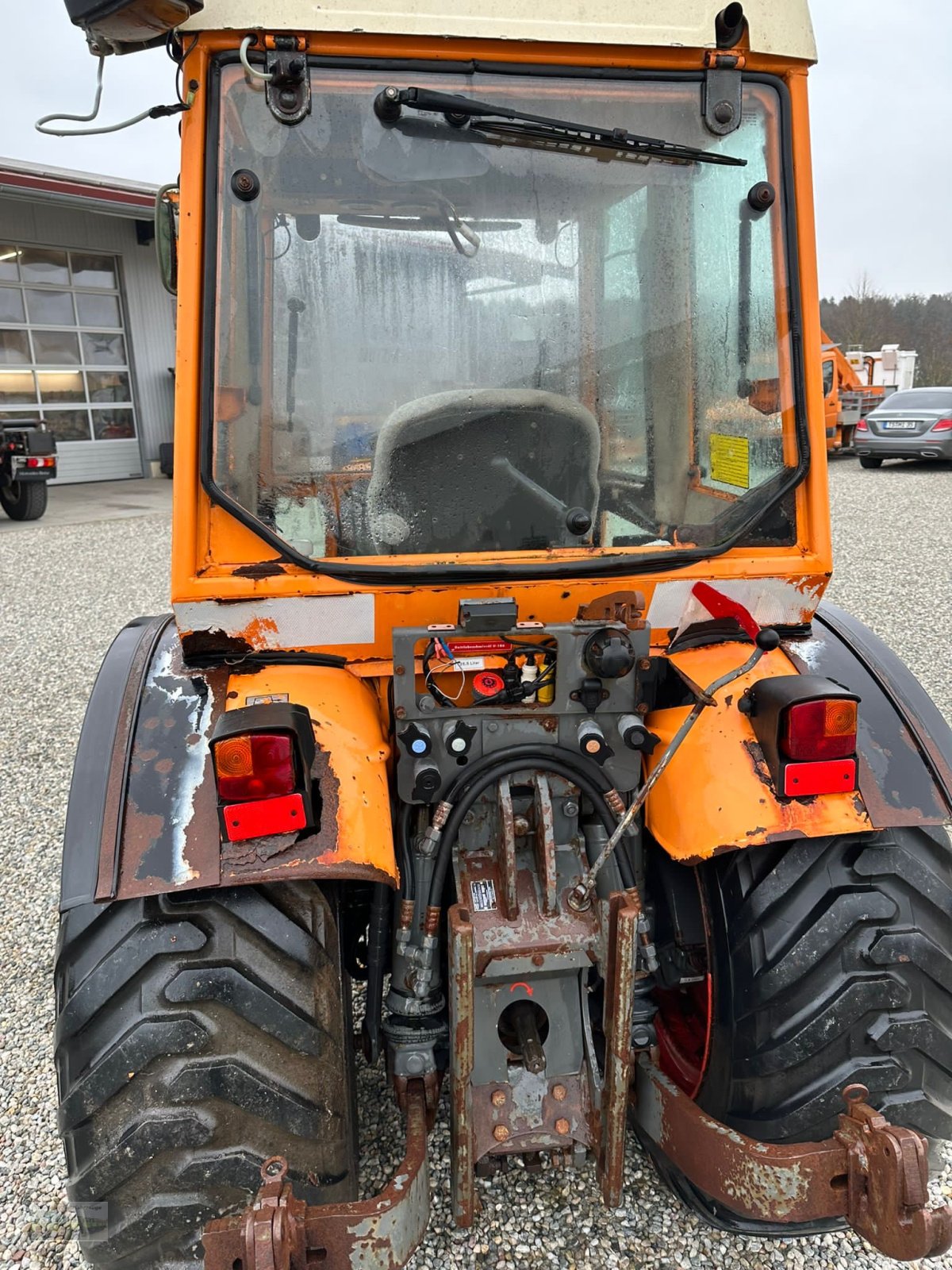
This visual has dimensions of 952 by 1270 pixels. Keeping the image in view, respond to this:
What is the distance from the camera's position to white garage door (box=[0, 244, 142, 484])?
15.1 m

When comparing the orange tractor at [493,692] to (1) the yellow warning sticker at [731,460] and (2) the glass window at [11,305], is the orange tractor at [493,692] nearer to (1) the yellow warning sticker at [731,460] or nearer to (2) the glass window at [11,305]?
(1) the yellow warning sticker at [731,460]

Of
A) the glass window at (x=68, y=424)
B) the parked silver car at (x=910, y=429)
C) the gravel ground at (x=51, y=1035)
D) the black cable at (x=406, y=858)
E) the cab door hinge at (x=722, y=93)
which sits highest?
the glass window at (x=68, y=424)

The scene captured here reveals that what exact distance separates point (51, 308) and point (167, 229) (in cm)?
1576

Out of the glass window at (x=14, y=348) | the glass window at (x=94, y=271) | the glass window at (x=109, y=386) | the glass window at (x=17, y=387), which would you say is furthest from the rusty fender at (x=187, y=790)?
the glass window at (x=94, y=271)

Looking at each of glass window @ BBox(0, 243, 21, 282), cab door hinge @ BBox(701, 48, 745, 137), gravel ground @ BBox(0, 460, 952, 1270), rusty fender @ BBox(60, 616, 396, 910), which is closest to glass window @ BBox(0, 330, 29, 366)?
glass window @ BBox(0, 243, 21, 282)

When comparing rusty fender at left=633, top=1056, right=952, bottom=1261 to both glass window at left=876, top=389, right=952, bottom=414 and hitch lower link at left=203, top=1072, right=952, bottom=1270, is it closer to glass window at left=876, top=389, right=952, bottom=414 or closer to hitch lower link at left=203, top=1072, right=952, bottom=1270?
hitch lower link at left=203, top=1072, right=952, bottom=1270

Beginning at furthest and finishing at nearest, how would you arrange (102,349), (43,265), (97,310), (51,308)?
(102,349), (97,310), (51,308), (43,265)

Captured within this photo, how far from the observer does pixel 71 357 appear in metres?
15.8

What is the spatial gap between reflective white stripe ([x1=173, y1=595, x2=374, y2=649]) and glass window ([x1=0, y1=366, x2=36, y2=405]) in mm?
15513

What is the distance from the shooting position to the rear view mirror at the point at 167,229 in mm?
2049

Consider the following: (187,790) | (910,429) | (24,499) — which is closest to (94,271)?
(24,499)

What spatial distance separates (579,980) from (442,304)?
145 cm

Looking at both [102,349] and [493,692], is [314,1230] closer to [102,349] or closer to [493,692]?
[493,692]

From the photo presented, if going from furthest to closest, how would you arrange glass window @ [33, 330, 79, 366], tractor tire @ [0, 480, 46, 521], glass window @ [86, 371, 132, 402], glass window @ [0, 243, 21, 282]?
glass window @ [86, 371, 132, 402] < glass window @ [33, 330, 79, 366] < glass window @ [0, 243, 21, 282] < tractor tire @ [0, 480, 46, 521]
